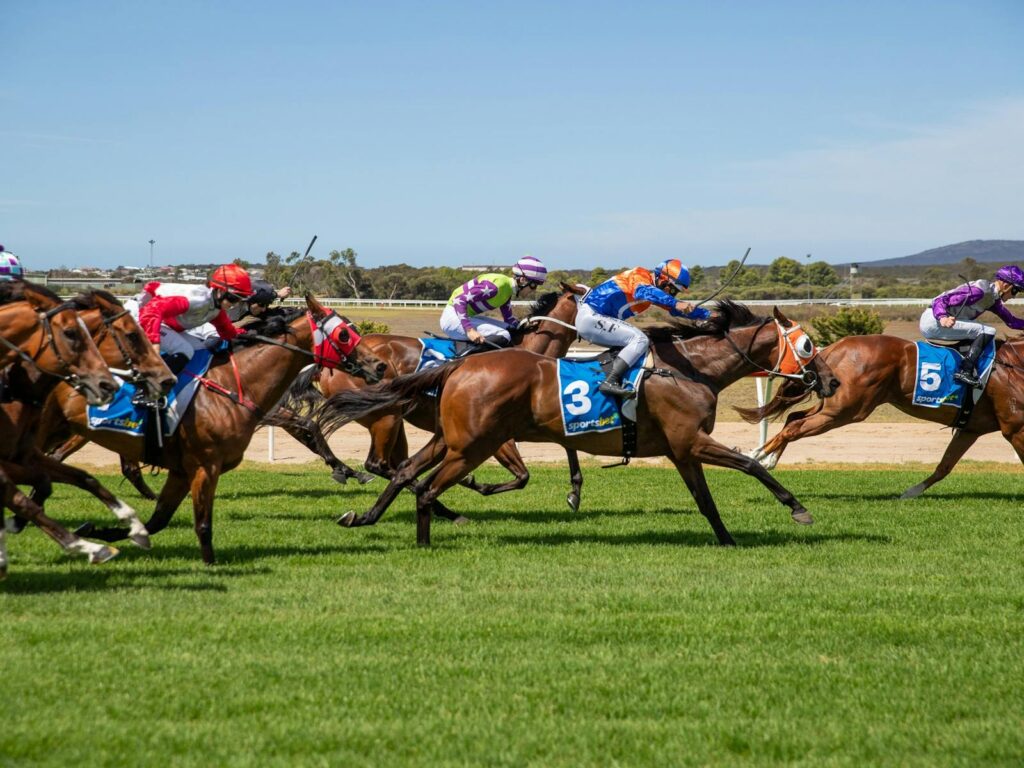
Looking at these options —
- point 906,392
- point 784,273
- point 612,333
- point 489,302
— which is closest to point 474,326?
point 489,302

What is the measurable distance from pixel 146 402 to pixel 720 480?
726 cm

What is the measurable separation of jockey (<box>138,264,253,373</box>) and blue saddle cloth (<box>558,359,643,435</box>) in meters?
2.40

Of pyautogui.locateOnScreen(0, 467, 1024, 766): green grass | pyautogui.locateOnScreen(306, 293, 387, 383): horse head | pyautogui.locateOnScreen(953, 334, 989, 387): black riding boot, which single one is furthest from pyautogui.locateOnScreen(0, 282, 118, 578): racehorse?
pyautogui.locateOnScreen(953, 334, 989, 387): black riding boot

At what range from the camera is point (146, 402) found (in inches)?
313

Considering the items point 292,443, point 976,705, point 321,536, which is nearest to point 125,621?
point 321,536

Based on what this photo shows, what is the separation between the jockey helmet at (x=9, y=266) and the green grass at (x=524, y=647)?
2.17m

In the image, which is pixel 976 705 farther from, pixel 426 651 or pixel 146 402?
pixel 146 402

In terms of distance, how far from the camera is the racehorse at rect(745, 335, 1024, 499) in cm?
1189

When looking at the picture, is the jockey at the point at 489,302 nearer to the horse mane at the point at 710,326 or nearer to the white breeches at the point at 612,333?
the white breeches at the point at 612,333

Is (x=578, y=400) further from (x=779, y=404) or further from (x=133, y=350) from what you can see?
(x=779, y=404)

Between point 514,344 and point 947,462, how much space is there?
176 inches

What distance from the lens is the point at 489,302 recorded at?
11047mm

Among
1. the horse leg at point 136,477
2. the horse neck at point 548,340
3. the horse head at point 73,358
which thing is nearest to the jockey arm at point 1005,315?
the horse neck at point 548,340

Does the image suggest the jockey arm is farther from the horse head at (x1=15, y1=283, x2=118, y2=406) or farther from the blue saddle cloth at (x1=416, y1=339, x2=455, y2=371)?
the horse head at (x1=15, y1=283, x2=118, y2=406)
